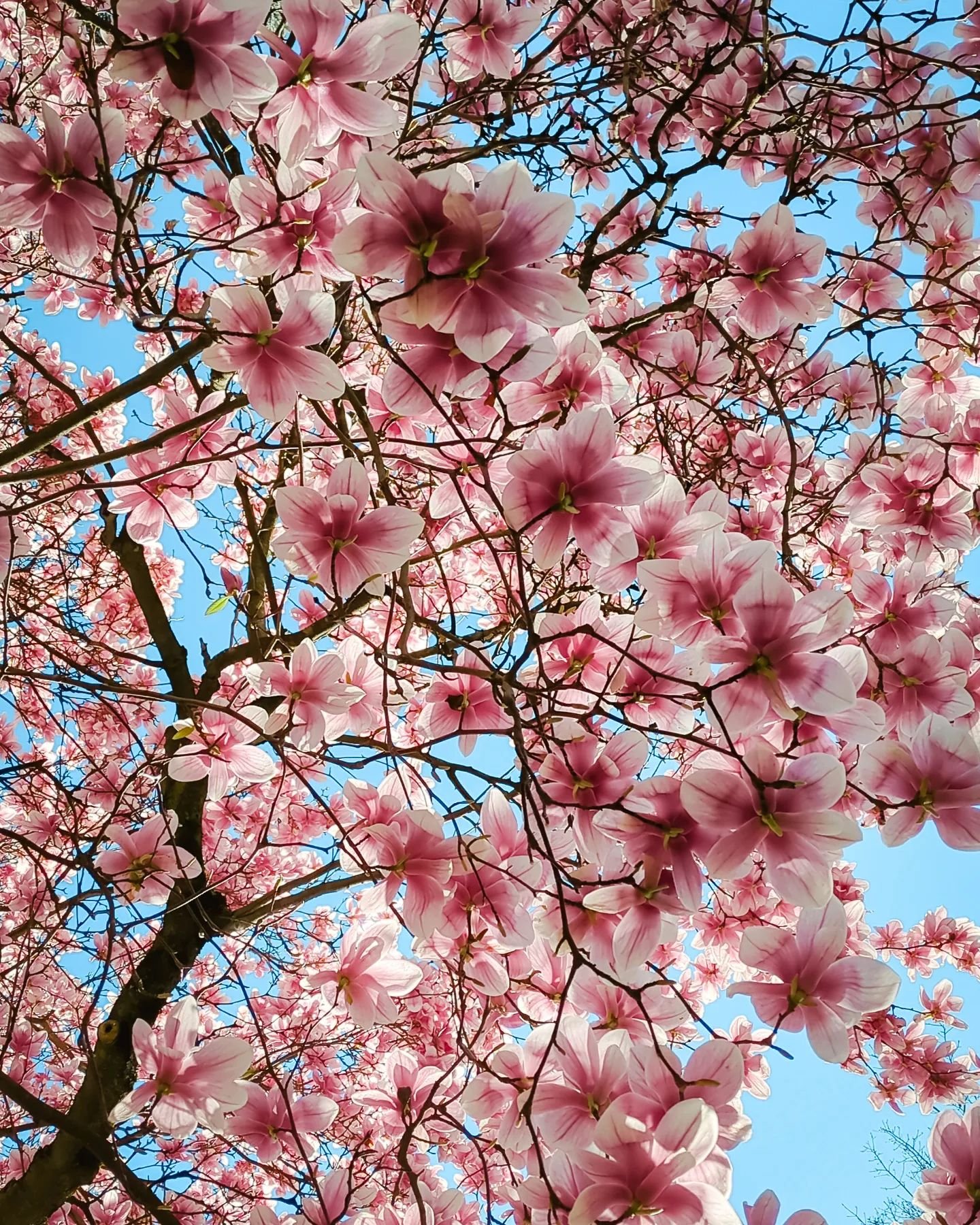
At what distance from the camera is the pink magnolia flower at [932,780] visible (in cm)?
103

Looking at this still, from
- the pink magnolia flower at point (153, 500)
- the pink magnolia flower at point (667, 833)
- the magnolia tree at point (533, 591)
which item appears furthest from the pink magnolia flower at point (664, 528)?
the pink magnolia flower at point (153, 500)

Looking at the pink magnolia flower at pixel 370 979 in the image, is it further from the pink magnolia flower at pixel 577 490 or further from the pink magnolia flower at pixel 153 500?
the pink magnolia flower at pixel 153 500

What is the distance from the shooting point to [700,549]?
978 mm

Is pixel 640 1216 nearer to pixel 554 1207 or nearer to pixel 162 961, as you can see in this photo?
pixel 554 1207

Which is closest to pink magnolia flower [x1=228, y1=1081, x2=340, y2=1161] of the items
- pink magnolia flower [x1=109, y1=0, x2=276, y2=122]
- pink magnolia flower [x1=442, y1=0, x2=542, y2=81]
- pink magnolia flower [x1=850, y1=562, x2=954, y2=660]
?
pink magnolia flower [x1=850, y1=562, x2=954, y2=660]

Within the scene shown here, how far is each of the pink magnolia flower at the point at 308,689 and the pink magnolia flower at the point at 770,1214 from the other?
33.4 inches

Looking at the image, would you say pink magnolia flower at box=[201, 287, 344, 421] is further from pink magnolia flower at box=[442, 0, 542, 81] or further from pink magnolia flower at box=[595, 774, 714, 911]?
pink magnolia flower at box=[442, 0, 542, 81]

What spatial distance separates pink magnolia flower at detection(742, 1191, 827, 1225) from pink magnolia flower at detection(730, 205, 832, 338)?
4.25ft

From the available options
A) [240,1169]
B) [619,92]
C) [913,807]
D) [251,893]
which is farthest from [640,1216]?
[240,1169]

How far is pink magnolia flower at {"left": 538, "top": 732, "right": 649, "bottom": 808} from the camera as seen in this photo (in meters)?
1.12

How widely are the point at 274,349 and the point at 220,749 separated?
0.72 m

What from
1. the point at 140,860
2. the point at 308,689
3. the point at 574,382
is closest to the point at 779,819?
the point at 574,382

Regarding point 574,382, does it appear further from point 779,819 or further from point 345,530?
point 779,819

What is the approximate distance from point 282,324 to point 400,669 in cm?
102
